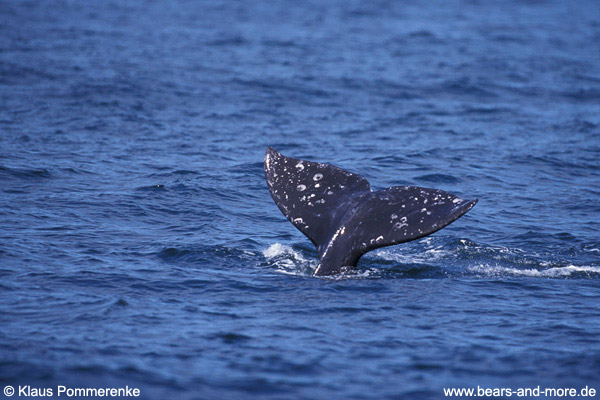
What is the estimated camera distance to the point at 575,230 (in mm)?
12367

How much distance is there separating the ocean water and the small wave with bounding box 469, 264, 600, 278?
0.04 m

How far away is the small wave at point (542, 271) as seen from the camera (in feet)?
33.6

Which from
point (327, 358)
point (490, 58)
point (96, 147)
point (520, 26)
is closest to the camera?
point (327, 358)

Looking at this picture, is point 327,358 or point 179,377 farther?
point 327,358

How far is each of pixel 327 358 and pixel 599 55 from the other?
27.3 meters

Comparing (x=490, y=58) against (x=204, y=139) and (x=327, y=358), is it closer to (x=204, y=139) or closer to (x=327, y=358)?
(x=204, y=139)

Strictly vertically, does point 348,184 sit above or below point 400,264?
above

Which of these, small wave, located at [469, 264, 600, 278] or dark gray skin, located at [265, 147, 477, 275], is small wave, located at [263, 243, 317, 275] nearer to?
dark gray skin, located at [265, 147, 477, 275]

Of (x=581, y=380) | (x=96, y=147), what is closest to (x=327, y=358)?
(x=581, y=380)

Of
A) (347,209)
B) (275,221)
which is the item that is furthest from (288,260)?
(275,221)

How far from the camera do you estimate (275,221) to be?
12.9 metres

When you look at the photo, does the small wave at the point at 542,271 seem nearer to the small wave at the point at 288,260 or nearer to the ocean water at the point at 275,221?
the ocean water at the point at 275,221

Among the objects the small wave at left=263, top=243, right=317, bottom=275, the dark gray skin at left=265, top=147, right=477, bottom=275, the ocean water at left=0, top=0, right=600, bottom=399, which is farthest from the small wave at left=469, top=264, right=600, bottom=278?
the small wave at left=263, top=243, right=317, bottom=275

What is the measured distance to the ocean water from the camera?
7.57 metres
